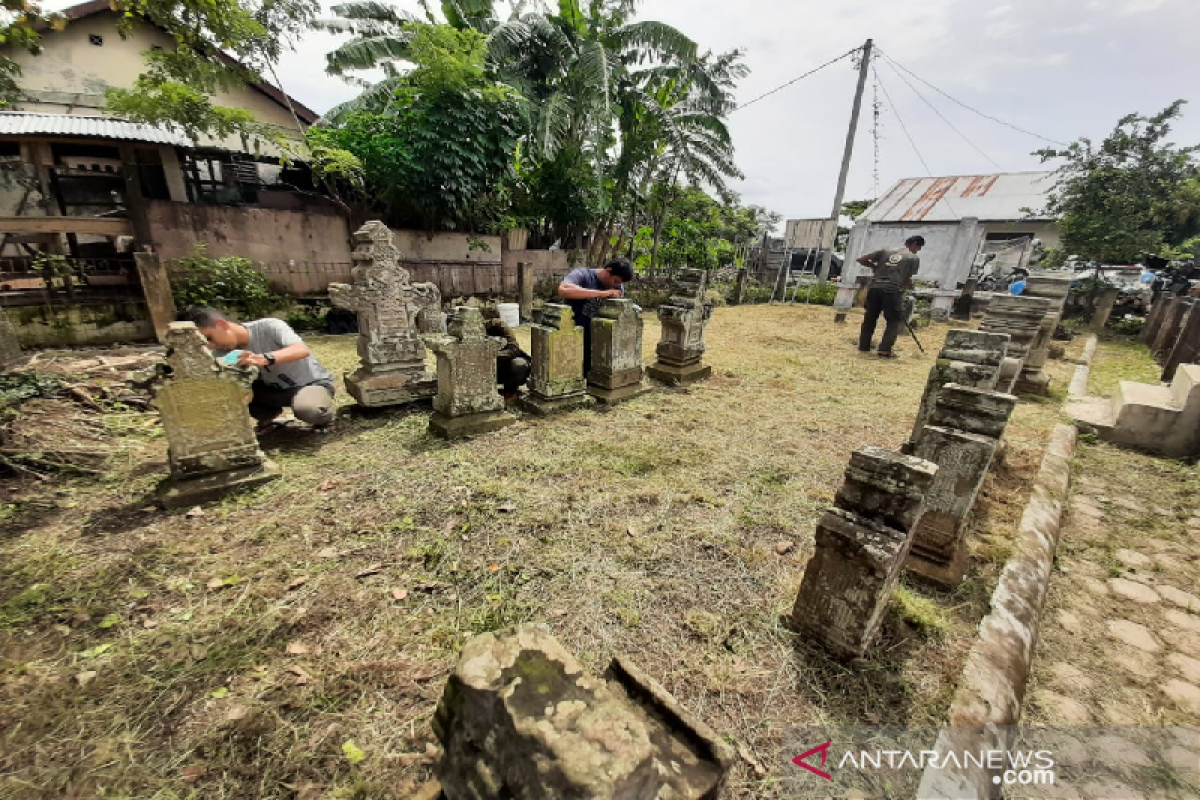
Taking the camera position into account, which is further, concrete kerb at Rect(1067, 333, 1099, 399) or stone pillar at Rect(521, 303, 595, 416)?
concrete kerb at Rect(1067, 333, 1099, 399)

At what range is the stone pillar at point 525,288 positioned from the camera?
10188mm

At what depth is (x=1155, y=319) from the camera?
355 inches

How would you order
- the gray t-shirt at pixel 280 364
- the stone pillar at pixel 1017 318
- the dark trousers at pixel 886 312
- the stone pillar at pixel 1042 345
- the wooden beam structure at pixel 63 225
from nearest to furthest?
1. the gray t-shirt at pixel 280 364
2. the stone pillar at pixel 1017 318
3. the stone pillar at pixel 1042 345
4. the wooden beam structure at pixel 63 225
5. the dark trousers at pixel 886 312

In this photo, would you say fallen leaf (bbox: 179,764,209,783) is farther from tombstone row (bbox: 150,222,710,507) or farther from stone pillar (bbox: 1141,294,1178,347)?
stone pillar (bbox: 1141,294,1178,347)

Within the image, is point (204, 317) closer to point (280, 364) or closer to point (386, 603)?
point (280, 364)

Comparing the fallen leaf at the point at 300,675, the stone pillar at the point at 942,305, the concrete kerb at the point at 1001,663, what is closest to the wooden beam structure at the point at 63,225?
the fallen leaf at the point at 300,675

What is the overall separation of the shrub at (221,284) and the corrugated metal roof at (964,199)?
20639 mm

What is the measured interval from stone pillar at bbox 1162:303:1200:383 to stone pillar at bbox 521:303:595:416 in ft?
24.4

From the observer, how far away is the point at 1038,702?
188cm

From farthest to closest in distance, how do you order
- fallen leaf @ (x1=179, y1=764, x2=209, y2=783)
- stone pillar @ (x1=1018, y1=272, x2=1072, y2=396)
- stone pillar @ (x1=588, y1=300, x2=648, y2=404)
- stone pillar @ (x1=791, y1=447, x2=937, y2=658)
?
stone pillar @ (x1=1018, y1=272, x2=1072, y2=396) < stone pillar @ (x1=588, y1=300, x2=648, y2=404) < stone pillar @ (x1=791, y1=447, x2=937, y2=658) < fallen leaf @ (x1=179, y1=764, x2=209, y2=783)

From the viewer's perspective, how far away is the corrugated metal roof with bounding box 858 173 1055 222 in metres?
17.3

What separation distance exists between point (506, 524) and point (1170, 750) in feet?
9.92

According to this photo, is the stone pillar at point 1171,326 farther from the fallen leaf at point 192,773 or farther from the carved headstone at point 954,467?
the fallen leaf at point 192,773

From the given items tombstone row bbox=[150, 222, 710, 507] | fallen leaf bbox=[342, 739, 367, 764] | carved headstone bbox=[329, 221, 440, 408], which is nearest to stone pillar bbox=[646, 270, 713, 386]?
tombstone row bbox=[150, 222, 710, 507]
